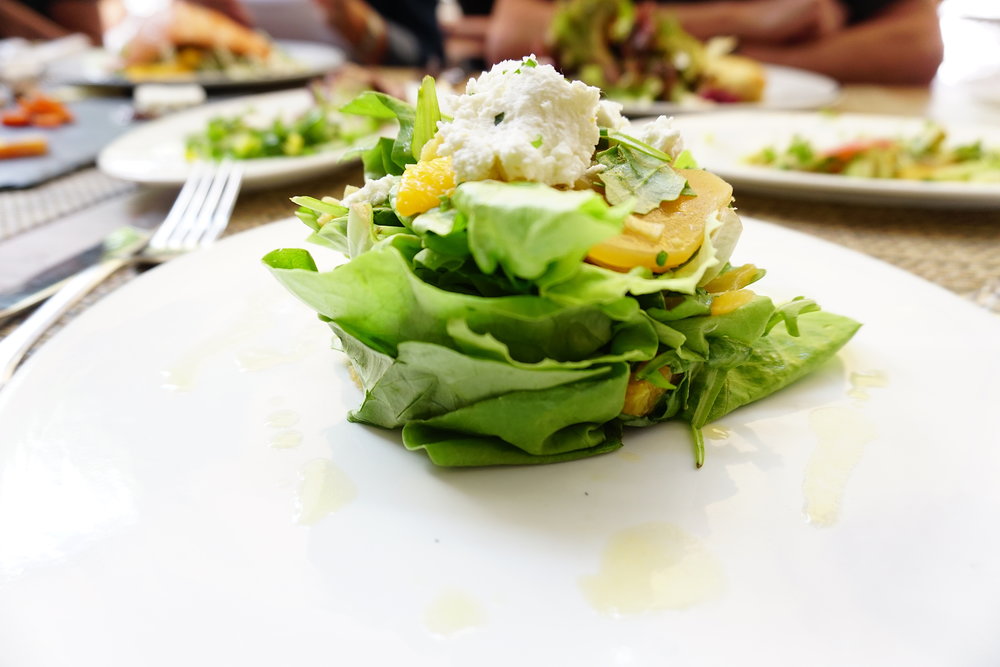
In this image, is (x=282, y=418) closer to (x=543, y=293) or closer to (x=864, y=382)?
(x=543, y=293)

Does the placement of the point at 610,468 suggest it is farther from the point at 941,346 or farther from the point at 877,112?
the point at 877,112

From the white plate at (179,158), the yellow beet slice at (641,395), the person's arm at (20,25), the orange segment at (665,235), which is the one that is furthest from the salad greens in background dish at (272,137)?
the person's arm at (20,25)

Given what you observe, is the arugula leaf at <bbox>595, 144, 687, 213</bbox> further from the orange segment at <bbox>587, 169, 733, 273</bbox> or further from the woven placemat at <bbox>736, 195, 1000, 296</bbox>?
the woven placemat at <bbox>736, 195, 1000, 296</bbox>

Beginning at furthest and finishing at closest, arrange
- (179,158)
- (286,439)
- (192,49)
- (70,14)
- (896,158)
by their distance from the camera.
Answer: (70,14)
(192,49)
(179,158)
(896,158)
(286,439)

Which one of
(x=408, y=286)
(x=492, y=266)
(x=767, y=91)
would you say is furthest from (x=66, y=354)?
(x=767, y=91)

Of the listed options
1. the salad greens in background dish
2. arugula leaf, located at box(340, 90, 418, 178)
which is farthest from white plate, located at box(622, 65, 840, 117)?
arugula leaf, located at box(340, 90, 418, 178)

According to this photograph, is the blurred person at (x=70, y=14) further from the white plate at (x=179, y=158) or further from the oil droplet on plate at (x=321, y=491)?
the oil droplet on plate at (x=321, y=491)

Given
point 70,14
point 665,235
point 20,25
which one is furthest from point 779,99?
point 70,14

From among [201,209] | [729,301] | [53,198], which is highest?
[729,301]
